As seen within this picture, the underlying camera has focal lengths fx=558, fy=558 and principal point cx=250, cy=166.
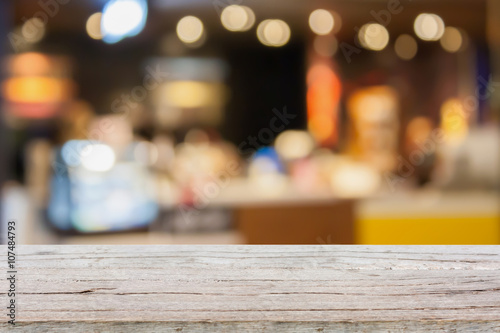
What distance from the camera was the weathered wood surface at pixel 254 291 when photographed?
42cm

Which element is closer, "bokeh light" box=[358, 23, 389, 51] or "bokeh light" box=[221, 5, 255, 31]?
"bokeh light" box=[221, 5, 255, 31]

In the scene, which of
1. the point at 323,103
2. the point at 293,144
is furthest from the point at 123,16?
the point at 323,103

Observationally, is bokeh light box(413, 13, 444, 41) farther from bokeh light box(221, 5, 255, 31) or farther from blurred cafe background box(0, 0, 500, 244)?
bokeh light box(221, 5, 255, 31)

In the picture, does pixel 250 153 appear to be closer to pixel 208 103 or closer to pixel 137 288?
pixel 208 103

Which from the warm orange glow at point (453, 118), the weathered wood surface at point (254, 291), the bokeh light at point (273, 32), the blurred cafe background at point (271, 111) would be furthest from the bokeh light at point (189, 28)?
the weathered wood surface at point (254, 291)

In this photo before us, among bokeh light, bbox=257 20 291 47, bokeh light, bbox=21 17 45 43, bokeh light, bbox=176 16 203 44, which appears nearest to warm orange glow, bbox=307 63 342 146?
bokeh light, bbox=257 20 291 47

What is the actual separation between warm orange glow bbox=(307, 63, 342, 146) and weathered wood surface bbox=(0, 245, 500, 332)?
797 cm

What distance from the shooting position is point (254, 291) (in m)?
0.44

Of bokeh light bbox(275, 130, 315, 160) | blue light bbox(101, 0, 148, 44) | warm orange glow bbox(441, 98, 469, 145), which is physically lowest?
bokeh light bbox(275, 130, 315, 160)

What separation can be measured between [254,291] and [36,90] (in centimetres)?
788

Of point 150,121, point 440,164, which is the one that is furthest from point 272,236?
point 150,121

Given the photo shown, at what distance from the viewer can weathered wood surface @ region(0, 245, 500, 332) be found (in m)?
0.42

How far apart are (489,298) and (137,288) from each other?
0.27 metres

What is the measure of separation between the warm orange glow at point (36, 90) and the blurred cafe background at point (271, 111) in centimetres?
2
